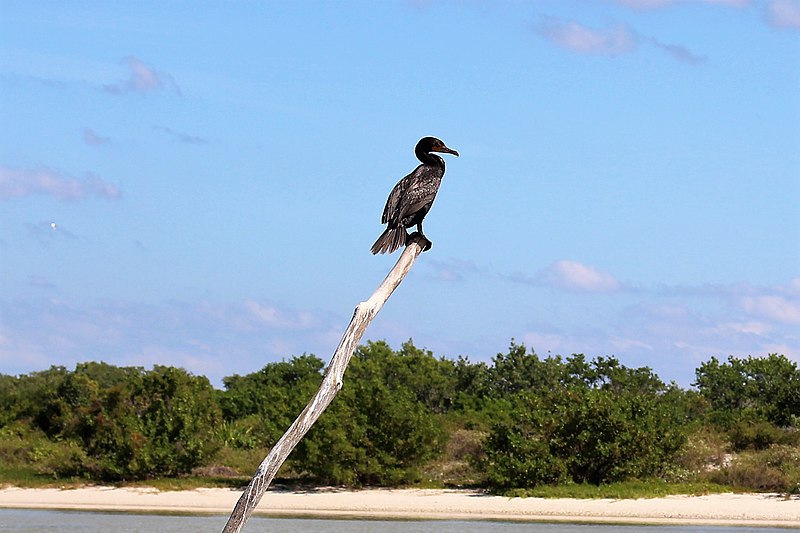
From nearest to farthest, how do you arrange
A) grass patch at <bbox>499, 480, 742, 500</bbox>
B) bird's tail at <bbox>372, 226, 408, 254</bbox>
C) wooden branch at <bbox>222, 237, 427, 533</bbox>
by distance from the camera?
wooden branch at <bbox>222, 237, 427, 533</bbox>
bird's tail at <bbox>372, 226, 408, 254</bbox>
grass patch at <bbox>499, 480, 742, 500</bbox>

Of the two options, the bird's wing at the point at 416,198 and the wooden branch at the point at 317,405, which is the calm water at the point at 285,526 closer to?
the bird's wing at the point at 416,198

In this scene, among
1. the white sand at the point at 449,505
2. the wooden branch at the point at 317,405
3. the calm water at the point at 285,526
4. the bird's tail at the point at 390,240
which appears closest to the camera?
the wooden branch at the point at 317,405

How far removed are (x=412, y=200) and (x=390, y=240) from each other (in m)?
0.32

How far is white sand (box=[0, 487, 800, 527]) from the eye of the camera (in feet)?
79.0

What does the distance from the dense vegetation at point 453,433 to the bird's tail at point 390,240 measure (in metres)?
17.3

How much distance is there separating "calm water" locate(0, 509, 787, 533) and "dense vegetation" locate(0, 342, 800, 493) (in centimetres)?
234

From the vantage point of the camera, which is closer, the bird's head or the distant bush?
the bird's head

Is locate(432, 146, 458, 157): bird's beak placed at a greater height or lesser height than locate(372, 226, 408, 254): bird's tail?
greater

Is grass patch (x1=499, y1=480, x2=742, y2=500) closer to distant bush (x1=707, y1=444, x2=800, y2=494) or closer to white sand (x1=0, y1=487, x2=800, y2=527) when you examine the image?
white sand (x1=0, y1=487, x2=800, y2=527)

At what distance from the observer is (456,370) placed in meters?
37.4

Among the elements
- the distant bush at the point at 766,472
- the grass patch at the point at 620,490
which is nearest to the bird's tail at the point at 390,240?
the grass patch at the point at 620,490

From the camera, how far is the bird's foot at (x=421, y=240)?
855 centimetres

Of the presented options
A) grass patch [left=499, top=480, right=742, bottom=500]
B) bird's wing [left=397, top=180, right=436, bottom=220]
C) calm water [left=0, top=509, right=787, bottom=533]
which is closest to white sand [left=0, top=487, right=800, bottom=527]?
grass patch [left=499, top=480, right=742, bottom=500]

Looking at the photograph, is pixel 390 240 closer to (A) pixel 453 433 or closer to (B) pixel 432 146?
(B) pixel 432 146
